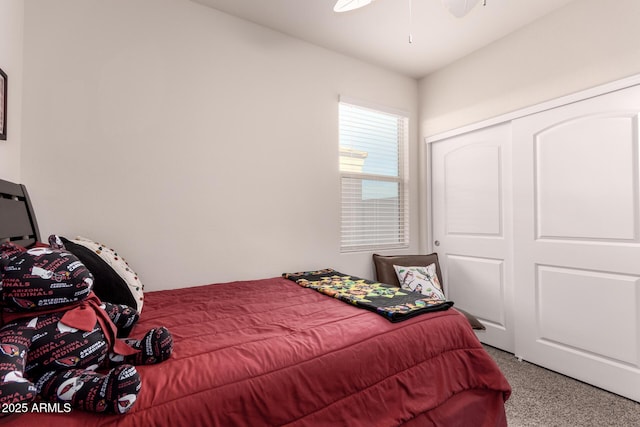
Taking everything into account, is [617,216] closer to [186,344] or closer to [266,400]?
[266,400]

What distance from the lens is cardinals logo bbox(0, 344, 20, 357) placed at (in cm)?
A: 72

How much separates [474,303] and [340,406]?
7.48 ft

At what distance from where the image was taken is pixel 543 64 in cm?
238

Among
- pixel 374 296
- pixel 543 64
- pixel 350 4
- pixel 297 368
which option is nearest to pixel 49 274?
pixel 297 368

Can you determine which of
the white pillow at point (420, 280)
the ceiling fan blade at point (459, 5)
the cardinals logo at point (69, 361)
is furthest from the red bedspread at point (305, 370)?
the ceiling fan blade at point (459, 5)

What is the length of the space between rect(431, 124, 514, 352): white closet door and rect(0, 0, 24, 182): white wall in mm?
3255

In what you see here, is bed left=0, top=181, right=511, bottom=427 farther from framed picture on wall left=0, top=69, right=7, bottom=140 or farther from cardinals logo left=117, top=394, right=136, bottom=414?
framed picture on wall left=0, top=69, right=7, bottom=140

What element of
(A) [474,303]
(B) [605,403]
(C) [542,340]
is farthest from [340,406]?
(A) [474,303]

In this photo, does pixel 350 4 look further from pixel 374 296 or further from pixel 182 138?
pixel 374 296

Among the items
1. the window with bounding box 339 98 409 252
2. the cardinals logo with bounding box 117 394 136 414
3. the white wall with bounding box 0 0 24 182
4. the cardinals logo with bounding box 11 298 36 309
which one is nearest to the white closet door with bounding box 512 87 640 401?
the window with bounding box 339 98 409 252

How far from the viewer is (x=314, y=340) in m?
1.21

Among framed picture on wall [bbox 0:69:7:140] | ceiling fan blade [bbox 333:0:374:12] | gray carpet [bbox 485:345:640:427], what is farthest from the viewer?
gray carpet [bbox 485:345:640:427]

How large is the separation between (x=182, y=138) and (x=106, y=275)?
113 centimetres

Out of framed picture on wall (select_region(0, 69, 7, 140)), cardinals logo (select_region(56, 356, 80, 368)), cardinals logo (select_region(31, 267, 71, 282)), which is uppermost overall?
framed picture on wall (select_region(0, 69, 7, 140))
